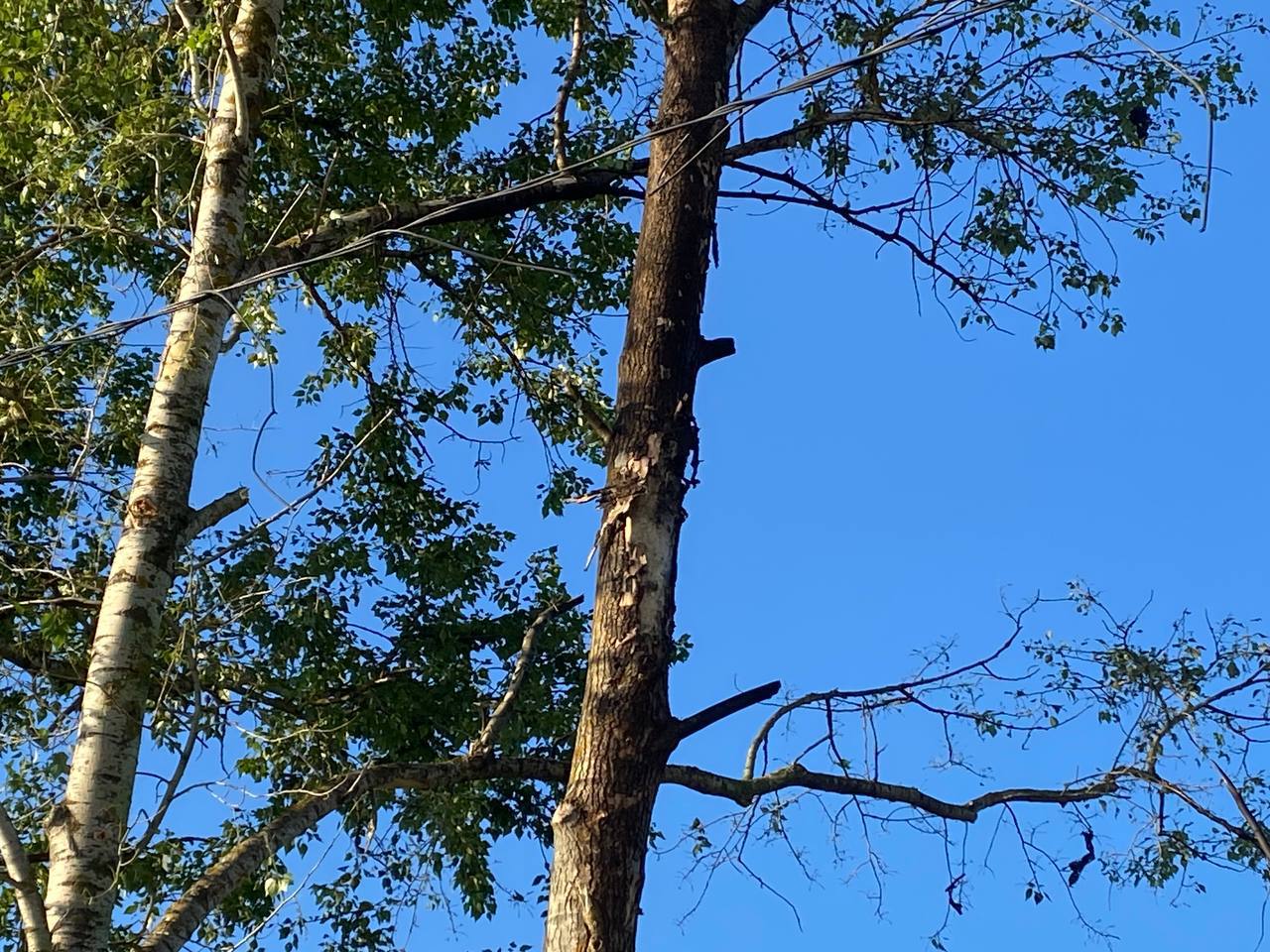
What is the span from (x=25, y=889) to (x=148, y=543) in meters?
1.87

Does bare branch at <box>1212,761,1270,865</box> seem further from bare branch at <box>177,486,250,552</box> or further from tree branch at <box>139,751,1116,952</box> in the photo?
bare branch at <box>177,486,250,552</box>

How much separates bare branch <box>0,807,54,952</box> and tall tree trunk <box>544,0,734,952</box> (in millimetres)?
2237

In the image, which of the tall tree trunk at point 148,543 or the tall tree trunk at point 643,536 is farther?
the tall tree trunk at point 148,543

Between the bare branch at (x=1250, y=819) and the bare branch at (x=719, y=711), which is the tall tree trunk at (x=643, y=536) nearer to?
the bare branch at (x=719, y=711)

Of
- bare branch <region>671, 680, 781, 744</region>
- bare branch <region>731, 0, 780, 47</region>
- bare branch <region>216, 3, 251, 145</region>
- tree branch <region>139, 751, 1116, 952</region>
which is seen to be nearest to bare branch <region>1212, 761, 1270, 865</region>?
tree branch <region>139, 751, 1116, 952</region>

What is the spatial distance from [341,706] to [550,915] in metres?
4.35

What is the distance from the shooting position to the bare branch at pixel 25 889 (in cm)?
560

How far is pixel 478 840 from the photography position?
936cm

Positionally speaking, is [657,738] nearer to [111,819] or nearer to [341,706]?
[111,819]

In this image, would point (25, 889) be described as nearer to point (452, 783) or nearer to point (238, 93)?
point (452, 783)

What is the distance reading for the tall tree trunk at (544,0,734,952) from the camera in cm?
514

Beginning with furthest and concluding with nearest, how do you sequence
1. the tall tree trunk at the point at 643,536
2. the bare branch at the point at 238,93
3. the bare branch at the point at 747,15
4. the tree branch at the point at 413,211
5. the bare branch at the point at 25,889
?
the tree branch at the point at 413,211 → the bare branch at the point at 238,93 → the bare branch at the point at 747,15 → the bare branch at the point at 25,889 → the tall tree trunk at the point at 643,536

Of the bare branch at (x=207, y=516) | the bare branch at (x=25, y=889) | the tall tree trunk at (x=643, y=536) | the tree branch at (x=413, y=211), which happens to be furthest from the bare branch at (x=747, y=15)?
the bare branch at (x=25, y=889)

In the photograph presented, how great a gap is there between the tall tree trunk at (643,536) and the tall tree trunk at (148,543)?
7.74ft
